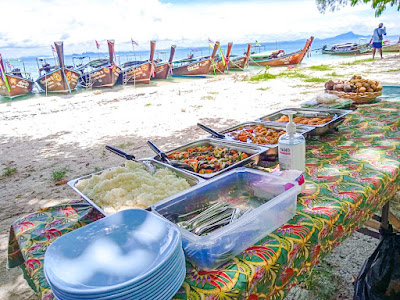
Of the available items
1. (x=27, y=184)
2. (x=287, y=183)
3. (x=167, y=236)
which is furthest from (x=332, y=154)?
(x=27, y=184)

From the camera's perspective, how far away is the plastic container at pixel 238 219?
81cm

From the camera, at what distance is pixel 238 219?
2.83 ft

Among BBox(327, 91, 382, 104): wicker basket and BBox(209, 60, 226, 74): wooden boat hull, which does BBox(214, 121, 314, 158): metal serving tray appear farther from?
BBox(209, 60, 226, 74): wooden boat hull

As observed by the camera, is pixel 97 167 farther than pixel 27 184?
→ Yes

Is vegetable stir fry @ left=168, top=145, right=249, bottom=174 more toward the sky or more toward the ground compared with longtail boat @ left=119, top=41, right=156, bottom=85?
more toward the sky

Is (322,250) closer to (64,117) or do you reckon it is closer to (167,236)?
(167,236)

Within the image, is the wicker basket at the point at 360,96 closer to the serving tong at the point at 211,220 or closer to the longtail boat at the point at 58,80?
the serving tong at the point at 211,220

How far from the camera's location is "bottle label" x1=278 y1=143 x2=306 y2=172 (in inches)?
49.9

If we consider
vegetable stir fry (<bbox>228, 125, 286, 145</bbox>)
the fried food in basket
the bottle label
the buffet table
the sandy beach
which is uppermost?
the bottle label

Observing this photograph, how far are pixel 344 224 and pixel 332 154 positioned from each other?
23.4 inches

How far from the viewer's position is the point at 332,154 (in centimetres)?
164

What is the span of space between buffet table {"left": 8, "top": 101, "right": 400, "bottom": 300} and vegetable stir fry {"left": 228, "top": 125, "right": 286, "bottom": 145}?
0.73 feet

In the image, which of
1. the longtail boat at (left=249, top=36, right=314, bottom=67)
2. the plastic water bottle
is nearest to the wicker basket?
the plastic water bottle

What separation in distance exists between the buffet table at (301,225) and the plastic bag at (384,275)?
13 cm
